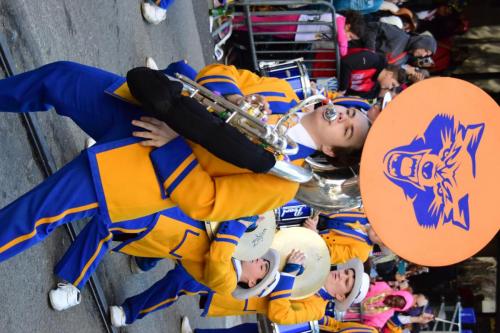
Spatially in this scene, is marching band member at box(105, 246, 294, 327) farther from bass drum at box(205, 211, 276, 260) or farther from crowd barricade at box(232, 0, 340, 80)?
crowd barricade at box(232, 0, 340, 80)

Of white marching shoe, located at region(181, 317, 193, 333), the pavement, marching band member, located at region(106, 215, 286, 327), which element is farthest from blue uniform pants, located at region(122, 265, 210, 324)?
white marching shoe, located at region(181, 317, 193, 333)

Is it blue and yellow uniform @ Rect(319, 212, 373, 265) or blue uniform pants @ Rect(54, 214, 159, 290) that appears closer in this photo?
blue uniform pants @ Rect(54, 214, 159, 290)

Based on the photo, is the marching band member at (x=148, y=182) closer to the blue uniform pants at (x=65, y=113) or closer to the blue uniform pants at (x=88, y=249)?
the blue uniform pants at (x=65, y=113)

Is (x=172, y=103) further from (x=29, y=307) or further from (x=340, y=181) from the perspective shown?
(x=29, y=307)

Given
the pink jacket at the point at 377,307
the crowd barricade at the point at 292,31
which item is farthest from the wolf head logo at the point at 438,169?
the pink jacket at the point at 377,307

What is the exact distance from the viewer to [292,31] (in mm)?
6805

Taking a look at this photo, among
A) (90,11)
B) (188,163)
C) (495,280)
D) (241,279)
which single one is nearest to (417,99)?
(188,163)

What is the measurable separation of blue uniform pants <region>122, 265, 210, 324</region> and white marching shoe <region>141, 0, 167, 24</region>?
7.39ft

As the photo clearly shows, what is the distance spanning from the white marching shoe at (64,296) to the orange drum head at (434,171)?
1.86m

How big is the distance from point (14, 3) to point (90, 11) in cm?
93

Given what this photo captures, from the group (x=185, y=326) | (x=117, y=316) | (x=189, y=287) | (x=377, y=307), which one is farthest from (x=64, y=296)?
(x=377, y=307)

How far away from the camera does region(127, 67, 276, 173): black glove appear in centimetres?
236

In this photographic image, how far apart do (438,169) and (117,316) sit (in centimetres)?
242

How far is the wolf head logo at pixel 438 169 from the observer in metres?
2.48
